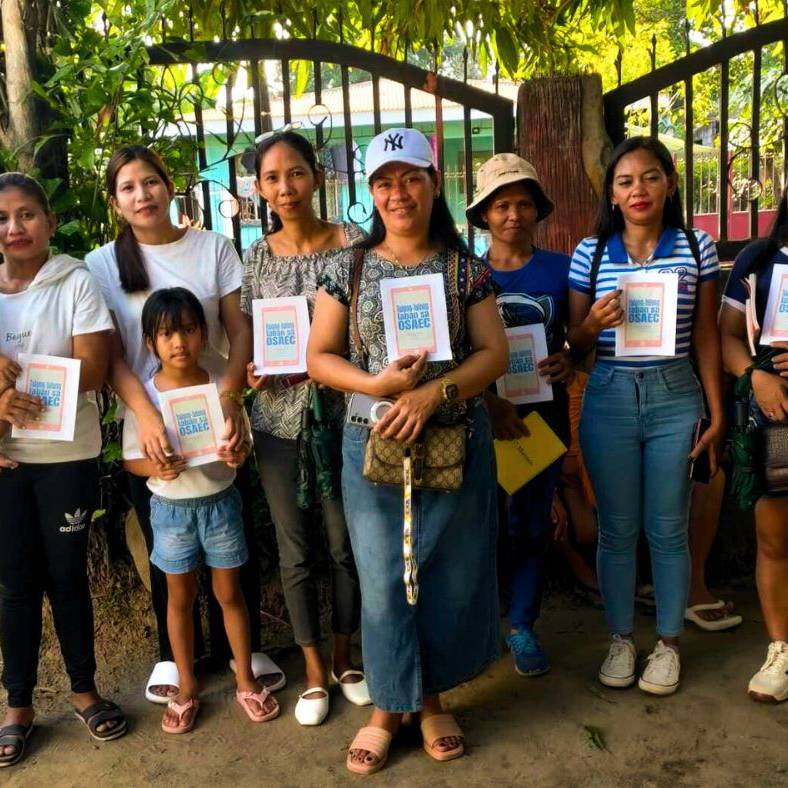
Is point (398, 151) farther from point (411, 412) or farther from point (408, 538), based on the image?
point (408, 538)

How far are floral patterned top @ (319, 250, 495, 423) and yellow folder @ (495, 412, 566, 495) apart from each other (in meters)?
0.61

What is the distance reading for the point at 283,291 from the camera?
3.01m

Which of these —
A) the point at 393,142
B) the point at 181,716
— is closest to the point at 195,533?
the point at 181,716

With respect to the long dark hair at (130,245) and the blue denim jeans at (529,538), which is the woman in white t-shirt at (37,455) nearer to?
the long dark hair at (130,245)

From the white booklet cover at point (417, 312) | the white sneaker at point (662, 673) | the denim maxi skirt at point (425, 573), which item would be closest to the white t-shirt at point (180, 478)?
the denim maxi skirt at point (425, 573)

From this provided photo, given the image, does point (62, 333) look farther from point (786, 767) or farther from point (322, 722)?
point (786, 767)

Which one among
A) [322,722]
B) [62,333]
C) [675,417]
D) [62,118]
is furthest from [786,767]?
[62,118]

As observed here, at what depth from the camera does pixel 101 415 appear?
3.69m

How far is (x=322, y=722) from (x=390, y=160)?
196 cm

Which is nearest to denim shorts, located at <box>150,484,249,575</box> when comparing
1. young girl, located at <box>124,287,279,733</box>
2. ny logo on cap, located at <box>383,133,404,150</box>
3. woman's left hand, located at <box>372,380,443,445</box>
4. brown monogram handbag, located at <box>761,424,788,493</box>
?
young girl, located at <box>124,287,279,733</box>

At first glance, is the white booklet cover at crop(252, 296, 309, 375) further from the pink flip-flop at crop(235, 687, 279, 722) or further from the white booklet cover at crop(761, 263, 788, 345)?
the white booklet cover at crop(761, 263, 788, 345)

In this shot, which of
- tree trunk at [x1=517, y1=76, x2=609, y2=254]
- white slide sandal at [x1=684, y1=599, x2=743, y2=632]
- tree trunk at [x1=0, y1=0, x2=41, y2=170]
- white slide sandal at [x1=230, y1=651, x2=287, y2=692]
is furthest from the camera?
tree trunk at [x1=517, y1=76, x2=609, y2=254]

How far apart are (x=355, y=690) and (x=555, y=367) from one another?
141 centimetres

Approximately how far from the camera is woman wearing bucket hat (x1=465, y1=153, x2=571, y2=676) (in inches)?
124
